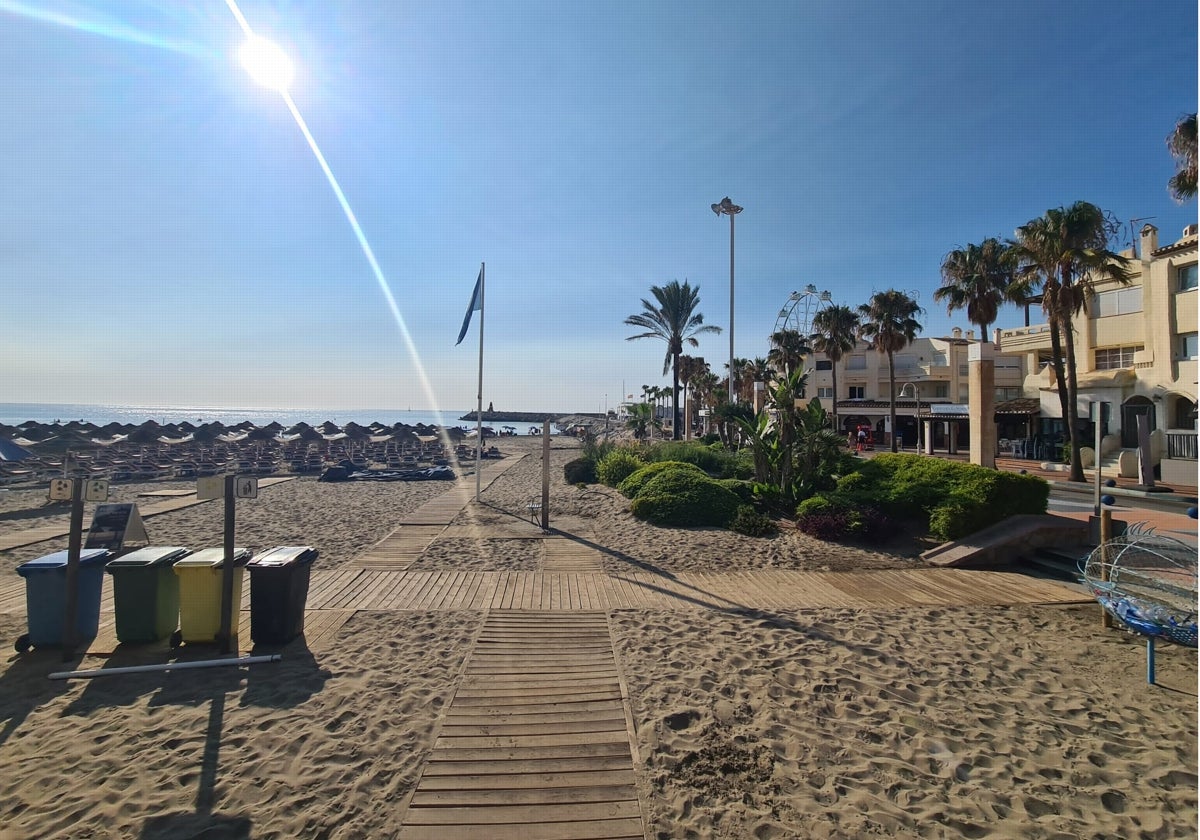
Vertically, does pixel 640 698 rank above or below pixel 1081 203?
below

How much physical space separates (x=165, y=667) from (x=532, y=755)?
3.38 meters

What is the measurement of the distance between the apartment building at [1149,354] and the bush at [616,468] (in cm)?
1714

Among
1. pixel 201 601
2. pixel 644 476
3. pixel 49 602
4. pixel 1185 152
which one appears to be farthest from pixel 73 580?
pixel 1185 152

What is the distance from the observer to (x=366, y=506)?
1512cm

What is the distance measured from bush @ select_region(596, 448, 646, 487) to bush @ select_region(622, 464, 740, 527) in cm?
415

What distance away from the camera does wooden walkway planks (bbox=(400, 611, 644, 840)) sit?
10.00ft

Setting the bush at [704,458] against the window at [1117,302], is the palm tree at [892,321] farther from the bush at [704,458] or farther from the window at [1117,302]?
the bush at [704,458]

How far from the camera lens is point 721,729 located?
4.00 meters

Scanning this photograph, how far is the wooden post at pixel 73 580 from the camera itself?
4914 millimetres

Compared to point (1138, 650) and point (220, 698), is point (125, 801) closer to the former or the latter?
point (220, 698)

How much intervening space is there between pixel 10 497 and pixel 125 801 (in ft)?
65.7

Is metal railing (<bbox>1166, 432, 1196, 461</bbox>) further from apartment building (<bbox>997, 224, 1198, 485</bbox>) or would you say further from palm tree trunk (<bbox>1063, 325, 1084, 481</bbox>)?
palm tree trunk (<bbox>1063, 325, 1084, 481</bbox>)

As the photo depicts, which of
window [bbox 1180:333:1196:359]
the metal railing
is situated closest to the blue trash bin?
the metal railing

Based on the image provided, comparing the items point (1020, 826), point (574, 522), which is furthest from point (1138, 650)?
point (574, 522)
